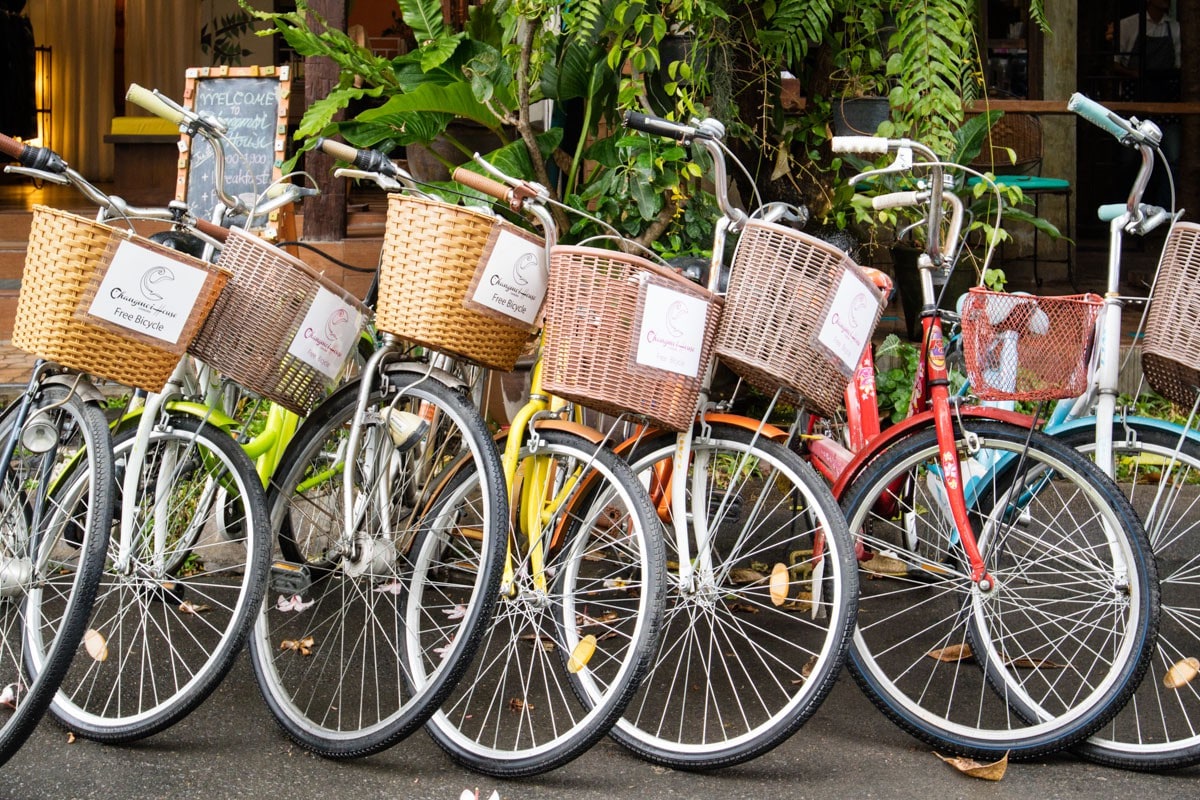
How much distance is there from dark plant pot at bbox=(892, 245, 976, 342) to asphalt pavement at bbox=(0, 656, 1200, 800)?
3.45 m

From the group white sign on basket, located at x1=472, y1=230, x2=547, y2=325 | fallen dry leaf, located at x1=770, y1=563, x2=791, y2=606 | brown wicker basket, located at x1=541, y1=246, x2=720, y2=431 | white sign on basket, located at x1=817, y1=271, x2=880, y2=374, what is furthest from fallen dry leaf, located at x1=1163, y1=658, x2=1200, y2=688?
white sign on basket, located at x1=472, y1=230, x2=547, y2=325

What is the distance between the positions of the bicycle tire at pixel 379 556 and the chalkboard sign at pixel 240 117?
2102 mm

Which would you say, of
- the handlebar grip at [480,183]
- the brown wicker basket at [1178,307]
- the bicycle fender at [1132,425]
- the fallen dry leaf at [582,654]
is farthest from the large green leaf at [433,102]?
the brown wicker basket at [1178,307]

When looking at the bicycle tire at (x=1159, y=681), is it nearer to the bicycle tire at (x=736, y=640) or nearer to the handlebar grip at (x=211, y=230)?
the bicycle tire at (x=736, y=640)

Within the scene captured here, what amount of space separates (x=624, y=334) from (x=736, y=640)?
1486mm

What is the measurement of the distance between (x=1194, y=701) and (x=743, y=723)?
126 cm

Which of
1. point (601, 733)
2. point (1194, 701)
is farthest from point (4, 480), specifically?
point (1194, 701)

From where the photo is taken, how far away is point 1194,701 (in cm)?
364

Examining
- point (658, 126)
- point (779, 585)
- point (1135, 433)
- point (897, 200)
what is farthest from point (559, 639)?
point (1135, 433)

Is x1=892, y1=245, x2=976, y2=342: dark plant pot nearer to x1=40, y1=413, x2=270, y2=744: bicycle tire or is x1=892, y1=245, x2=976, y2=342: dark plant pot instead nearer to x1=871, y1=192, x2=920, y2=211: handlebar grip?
x1=871, y1=192, x2=920, y2=211: handlebar grip

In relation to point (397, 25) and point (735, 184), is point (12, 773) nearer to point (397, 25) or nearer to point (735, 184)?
point (735, 184)

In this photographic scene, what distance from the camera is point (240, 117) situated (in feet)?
18.2

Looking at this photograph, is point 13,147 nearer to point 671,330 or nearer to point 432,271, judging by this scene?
point 432,271

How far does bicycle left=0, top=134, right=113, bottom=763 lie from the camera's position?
301cm
